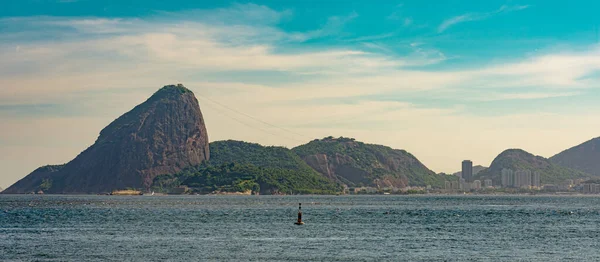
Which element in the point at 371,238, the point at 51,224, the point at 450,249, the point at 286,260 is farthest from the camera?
the point at 51,224

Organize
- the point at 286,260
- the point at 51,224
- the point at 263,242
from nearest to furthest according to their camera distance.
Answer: the point at 286,260, the point at 263,242, the point at 51,224

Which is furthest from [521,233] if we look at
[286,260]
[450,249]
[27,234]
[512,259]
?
[27,234]

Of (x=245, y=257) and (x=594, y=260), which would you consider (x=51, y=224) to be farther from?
(x=594, y=260)

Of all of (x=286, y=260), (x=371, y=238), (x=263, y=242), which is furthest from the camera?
(x=371, y=238)

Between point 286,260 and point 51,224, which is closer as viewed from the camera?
point 286,260

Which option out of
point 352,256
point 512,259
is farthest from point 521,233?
point 352,256

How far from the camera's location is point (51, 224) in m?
121

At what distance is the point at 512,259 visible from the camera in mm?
72625

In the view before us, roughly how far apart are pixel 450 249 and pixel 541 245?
1266 cm

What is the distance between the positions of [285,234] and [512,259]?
36.0 metres

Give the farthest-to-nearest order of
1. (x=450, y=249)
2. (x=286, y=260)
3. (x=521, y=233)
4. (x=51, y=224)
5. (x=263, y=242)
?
(x=51, y=224) → (x=521, y=233) → (x=263, y=242) → (x=450, y=249) → (x=286, y=260)

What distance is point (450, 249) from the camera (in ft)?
269

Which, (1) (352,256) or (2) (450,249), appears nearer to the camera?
(1) (352,256)

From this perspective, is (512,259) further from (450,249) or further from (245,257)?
(245,257)
